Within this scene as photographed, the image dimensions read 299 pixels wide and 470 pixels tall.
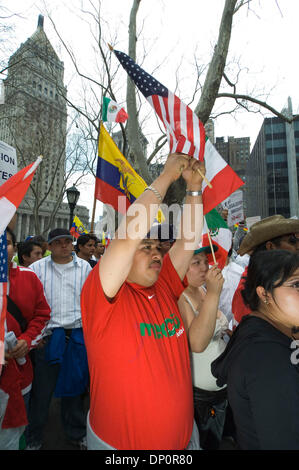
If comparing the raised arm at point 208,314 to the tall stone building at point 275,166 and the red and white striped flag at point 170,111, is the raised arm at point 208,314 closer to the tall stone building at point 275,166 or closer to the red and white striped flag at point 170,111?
the red and white striped flag at point 170,111

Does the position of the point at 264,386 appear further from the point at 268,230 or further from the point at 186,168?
the point at 268,230

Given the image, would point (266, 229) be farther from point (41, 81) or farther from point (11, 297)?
point (41, 81)

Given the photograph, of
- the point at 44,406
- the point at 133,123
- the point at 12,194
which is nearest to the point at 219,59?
the point at 133,123

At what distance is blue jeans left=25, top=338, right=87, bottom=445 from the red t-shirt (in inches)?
76.8

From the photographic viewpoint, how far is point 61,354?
3221 millimetres

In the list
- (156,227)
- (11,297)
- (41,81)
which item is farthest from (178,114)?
(41,81)

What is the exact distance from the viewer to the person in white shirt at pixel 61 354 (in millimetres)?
3199

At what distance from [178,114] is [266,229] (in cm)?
139


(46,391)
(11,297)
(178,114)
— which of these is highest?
(178,114)

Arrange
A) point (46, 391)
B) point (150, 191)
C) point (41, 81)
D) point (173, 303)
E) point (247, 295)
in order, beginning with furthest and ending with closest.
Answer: point (41, 81) → point (46, 391) → point (173, 303) → point (247, 295) → point (150, 191)

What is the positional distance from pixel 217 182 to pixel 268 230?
78cm

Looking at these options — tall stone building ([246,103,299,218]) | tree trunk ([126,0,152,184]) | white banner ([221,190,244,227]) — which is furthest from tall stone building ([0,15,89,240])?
tall stone building ([246,103,299,218])

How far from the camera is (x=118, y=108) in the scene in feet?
9.09

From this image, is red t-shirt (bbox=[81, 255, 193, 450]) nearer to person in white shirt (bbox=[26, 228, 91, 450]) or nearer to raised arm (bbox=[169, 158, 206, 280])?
raised arm (bbox=[169, 158, 206, 280])
